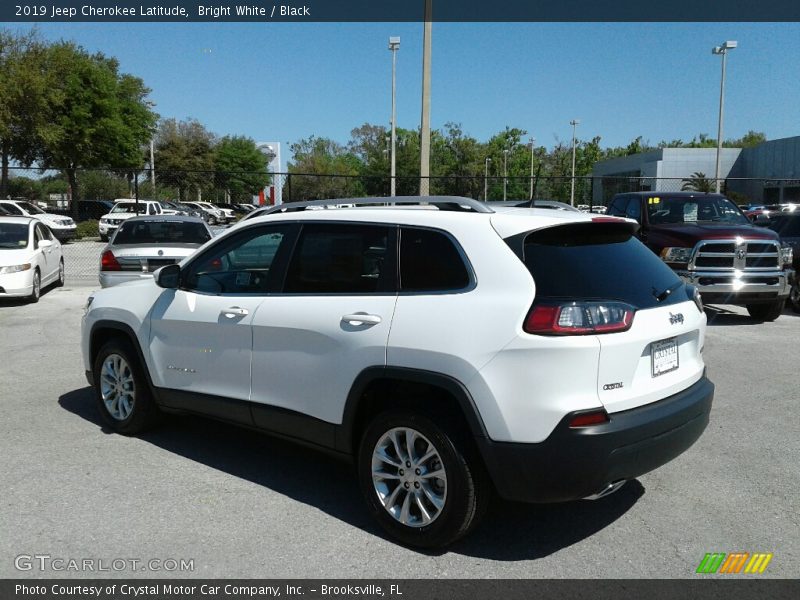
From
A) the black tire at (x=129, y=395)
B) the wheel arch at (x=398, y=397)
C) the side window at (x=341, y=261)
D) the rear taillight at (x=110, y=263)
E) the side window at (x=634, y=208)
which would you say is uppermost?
the side window at (x=634, y=208)

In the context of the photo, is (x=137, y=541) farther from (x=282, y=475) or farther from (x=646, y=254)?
(x=646, y=254)

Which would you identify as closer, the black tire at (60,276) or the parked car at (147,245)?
the parked car at (147,245)

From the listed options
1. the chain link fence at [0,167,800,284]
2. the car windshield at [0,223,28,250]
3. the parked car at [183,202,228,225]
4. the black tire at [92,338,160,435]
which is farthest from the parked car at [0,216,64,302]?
the parked car at [183,202,228,225]

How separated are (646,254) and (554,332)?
3.86ft

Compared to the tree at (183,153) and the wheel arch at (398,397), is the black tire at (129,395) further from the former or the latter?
the tree at (183,153)

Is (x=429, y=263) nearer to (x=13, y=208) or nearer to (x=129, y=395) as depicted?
(x=129, y=395)

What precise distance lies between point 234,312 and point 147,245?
681cm

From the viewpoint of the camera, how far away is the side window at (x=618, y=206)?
12.7 m

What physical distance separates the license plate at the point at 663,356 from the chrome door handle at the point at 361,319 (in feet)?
4.75

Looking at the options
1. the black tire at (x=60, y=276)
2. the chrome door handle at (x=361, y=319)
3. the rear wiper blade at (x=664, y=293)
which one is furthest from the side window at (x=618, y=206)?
the black tire at (x=60, y=276)

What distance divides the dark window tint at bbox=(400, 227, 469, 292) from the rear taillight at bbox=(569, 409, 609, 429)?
2.83 feet
